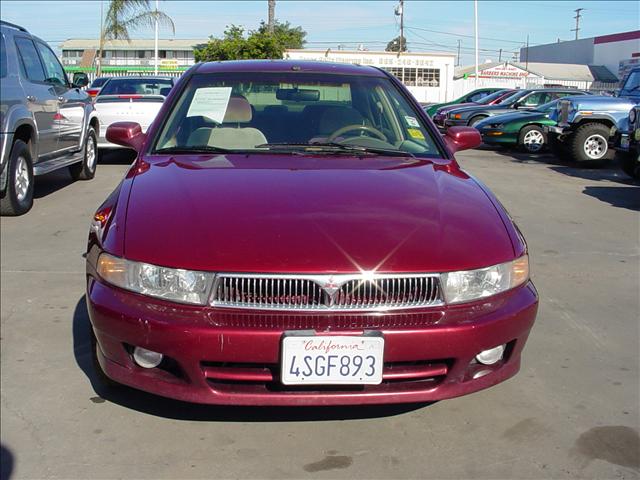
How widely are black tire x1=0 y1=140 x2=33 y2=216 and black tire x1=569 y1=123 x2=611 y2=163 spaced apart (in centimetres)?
939

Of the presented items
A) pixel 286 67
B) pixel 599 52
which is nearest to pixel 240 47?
pixel 286 67

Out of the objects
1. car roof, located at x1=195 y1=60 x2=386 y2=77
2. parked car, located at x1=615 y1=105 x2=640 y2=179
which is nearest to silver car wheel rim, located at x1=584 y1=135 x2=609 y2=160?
parked car, located at x1=615 y1=105 x2=640 y2=179

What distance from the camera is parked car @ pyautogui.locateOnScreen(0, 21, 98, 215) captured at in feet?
23.4

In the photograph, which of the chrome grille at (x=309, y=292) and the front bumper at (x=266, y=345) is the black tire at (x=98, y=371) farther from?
the chrome grille at (x=309, y=292)

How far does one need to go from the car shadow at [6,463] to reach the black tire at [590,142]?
11.9 metres

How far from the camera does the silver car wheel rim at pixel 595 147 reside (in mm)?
12961

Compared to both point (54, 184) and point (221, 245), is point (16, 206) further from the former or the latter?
point (221, 245)

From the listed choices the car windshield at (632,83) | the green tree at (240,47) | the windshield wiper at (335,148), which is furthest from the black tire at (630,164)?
the green tree at (240,47)

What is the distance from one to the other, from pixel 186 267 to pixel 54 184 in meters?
7.73

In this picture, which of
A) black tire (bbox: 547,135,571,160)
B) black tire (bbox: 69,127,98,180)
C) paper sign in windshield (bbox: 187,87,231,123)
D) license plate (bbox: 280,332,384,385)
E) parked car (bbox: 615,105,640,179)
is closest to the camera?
license plate (bbox: 280,332,384,385)

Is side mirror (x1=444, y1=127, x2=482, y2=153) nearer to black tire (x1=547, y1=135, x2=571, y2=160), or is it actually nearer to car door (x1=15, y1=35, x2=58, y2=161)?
car door (x1=15, y1=35, x2=58, y2=161)

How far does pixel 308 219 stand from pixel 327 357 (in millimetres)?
576

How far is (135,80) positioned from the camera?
13.9 metres

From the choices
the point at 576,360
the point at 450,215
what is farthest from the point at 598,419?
the point at 450,215
